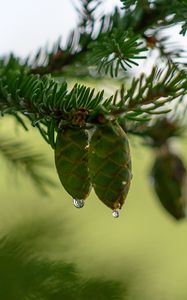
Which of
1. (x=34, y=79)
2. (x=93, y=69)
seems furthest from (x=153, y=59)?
(x=34, y=79)

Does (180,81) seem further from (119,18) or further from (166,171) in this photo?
(166,171)

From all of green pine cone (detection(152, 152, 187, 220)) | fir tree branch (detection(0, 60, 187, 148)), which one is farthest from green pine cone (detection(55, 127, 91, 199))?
green pine cone (detection(152, 152, 187, 220))

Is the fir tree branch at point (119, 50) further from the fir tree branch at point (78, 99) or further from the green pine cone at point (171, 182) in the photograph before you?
the green pine cone at point (171, 182)

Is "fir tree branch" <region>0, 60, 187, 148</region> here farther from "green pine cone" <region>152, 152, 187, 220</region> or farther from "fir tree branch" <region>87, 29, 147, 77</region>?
"green pine cone" <region>152, 152, 187, 220</region>

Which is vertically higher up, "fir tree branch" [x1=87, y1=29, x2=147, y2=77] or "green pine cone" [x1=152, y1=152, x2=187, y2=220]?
"fir tree branch" [x1=87, y1=29, x2=147, y2=77]

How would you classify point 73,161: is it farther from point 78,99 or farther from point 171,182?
point 171,182

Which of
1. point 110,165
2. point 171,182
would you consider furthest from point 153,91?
point 171,182

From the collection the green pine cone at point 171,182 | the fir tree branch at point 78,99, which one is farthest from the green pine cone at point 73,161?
the green pine cone at point 171,182
